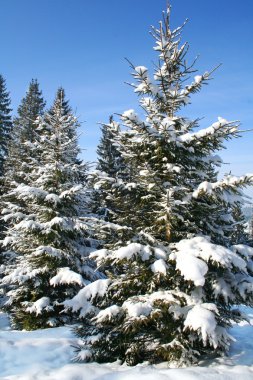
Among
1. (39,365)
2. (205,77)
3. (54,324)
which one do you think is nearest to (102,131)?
(54,324)

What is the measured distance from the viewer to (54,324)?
45.8 ft

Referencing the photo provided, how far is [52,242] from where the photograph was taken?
15055 millimetres

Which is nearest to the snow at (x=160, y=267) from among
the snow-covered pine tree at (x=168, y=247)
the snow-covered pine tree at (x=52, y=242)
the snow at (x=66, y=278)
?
the snow-covered pine tree at (x=168, y=247)

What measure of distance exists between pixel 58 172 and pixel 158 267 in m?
9.82

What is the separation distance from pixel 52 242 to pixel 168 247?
26.7ft

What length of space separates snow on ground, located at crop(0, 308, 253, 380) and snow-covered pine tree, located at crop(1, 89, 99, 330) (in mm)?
2644

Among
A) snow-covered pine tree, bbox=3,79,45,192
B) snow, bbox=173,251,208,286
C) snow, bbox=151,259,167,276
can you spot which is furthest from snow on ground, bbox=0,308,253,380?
snow-covered pine tree, bbox=3,79,45,192

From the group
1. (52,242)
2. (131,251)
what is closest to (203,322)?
(131,251)

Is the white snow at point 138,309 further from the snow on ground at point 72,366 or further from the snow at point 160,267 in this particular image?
the snow on ground at point 72,366

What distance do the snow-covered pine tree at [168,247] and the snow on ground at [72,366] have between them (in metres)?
0.53

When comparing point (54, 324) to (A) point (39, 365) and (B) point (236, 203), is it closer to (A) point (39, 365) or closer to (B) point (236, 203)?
(A) point (39, 365)

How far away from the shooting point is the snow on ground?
6621 mm

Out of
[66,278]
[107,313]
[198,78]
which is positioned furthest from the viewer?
[66,278]

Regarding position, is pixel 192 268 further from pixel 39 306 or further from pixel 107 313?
pixel 39 306
